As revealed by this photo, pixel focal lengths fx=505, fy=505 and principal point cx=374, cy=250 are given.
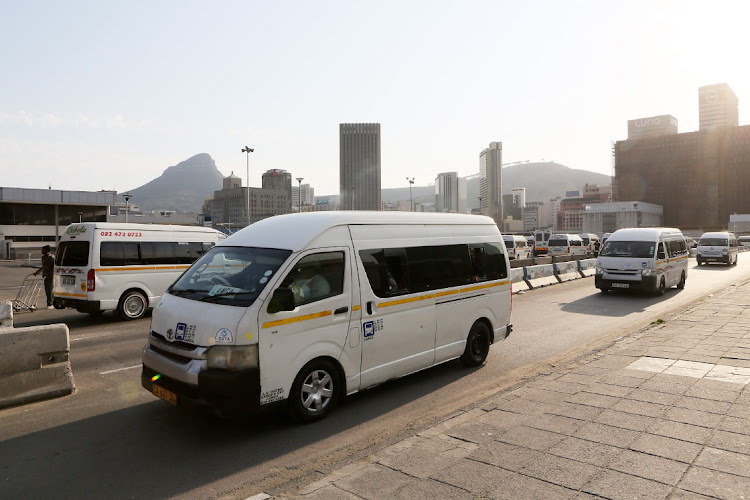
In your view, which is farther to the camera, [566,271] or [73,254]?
[566,271]

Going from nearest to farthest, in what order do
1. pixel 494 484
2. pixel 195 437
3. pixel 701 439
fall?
pixel 494 484 < pixel 701 439 < pixel 195 437

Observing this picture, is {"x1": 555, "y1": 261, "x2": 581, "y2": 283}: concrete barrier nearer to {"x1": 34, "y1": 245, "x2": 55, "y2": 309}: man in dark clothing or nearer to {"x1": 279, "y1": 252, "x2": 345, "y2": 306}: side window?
{"x1": 279, "y1": 252, "x2": 345, "y2": 306}: side window

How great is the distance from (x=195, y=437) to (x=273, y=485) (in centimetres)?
148

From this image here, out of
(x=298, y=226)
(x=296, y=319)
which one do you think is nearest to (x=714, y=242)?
(x=298, y=226)

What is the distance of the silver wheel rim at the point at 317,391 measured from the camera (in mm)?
5508

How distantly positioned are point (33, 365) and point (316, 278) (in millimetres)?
3991

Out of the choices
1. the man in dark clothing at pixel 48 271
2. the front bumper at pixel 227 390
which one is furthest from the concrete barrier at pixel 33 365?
the man in dark clothing at pixel 48 271

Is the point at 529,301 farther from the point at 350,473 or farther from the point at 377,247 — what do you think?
the point at 350,473

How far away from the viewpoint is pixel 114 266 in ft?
40.9

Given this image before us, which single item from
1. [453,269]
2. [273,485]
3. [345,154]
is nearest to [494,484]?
[273,485]

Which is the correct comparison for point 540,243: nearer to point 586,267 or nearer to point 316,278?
point 586,267

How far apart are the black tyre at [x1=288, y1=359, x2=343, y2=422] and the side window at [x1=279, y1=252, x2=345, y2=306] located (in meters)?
0.73

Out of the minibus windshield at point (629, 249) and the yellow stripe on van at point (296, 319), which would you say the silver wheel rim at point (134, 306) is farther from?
the minibus windshield at point (629, 249)

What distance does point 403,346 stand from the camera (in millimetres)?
6570
